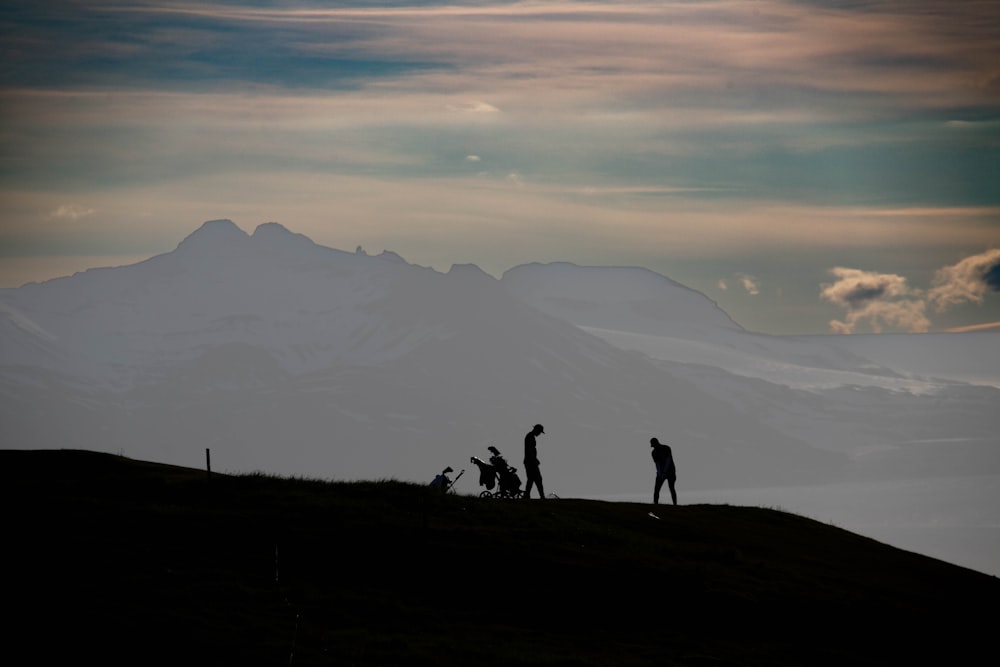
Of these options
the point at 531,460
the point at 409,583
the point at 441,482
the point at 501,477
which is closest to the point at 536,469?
the point at 531,460

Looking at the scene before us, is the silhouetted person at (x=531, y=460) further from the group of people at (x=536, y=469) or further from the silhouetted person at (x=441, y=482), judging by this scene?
the silhouetted person at (x=441, y=482)

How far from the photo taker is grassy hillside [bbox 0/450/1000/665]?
90.7 feet

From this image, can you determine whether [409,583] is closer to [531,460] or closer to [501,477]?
[531,460]

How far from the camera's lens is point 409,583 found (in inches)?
1316

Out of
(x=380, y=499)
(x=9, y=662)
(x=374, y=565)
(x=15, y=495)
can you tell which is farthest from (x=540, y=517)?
(x=9, y=662)

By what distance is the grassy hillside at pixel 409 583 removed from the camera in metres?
27.7

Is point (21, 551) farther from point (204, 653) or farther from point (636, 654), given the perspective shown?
point (636, 654)

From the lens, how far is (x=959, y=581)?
48.2m

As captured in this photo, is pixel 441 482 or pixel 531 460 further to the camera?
pixel 441 482

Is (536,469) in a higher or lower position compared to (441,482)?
higher

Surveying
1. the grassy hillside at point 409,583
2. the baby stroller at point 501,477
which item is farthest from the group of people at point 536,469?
the grassy hillside at point 409,583

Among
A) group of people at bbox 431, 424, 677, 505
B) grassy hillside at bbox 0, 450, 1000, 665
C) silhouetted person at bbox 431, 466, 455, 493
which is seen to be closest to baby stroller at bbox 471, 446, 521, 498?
group of people at bbox 431, 424, 677, 505

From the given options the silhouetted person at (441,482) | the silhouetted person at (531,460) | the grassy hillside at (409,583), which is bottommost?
the grassy hillside at (409,583)

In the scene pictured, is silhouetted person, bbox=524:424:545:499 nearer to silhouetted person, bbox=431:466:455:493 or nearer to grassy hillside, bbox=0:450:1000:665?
grassy hillside, bbox=0:450:1000:665
